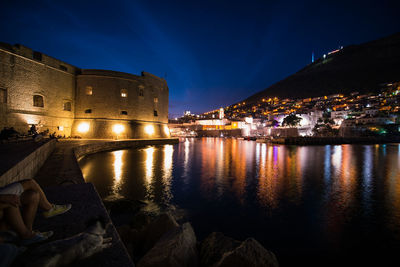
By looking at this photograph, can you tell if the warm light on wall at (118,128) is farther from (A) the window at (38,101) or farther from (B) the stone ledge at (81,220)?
(B) the stone ledge at (81,220)

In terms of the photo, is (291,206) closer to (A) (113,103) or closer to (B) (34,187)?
(B) (34,187)

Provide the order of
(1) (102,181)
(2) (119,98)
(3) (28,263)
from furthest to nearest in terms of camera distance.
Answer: (2) (119,98), (1) (102,181), (3) (28,263)

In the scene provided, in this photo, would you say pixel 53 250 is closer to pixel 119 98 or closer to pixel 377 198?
pixel 377 198

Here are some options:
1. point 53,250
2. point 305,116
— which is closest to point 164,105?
point 53,250

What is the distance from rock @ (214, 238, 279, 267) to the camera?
249 cm

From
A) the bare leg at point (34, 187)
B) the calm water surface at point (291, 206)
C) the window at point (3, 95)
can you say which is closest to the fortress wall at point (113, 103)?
the window at point (3, 95)

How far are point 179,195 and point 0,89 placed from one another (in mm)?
19597

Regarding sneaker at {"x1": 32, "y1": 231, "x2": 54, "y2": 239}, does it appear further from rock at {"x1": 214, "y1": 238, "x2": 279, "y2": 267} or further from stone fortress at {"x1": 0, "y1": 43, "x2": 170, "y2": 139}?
stone fortress at {"x1": 0, "y1": 43, "x2": 170, "y2": 139}

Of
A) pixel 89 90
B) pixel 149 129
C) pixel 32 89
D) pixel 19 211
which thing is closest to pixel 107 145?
pixel 32 89

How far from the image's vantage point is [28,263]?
168cm

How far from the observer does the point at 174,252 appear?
254 centimetres

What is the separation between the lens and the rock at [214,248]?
9.77 ft

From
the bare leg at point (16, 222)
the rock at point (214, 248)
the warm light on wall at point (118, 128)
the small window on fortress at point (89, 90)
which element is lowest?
the rock at point (214, 248)

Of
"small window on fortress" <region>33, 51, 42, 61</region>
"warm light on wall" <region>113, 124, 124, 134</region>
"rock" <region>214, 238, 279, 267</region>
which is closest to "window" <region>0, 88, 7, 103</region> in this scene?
"small window on fortress" <region>33, 51, 42, 61</region>
